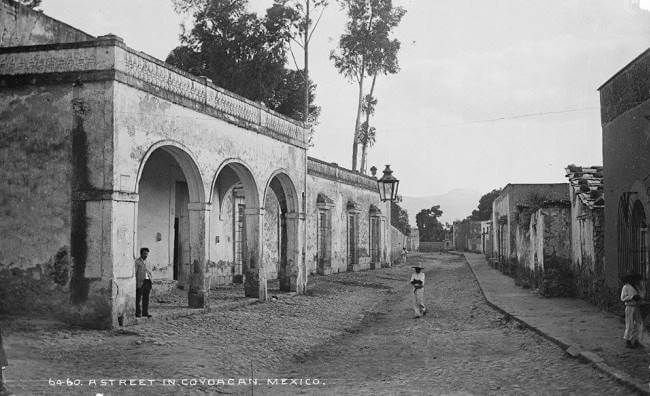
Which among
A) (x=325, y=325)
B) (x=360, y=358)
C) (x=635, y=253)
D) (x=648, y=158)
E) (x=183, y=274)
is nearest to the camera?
(x=360, y=358)

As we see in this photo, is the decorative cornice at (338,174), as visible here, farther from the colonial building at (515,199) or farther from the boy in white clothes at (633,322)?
the boy in white clothes at (633,322)

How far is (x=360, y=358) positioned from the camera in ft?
30.6

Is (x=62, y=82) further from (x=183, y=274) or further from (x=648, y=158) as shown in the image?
(x=648, y=158)

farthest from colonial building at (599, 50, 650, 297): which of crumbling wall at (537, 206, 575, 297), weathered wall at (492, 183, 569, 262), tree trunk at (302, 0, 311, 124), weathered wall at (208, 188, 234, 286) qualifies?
tree trunk at (302, 0, 311, 124)

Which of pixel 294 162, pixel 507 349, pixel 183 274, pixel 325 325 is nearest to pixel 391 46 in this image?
pixel 294 162

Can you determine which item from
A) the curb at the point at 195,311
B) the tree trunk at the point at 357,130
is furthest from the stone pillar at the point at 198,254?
the tree trunk at the point at 357,130

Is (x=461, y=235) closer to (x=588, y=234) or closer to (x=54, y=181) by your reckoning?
(x=588, y=234)

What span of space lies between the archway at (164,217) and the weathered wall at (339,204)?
574 centimetres

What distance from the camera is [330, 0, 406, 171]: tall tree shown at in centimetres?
3272

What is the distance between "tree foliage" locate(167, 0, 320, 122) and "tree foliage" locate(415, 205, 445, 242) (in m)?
49.4

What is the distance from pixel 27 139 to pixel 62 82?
3.62 ft

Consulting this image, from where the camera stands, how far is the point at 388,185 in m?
14.1

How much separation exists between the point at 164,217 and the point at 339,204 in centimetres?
1145

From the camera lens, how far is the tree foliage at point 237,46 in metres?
28.3
